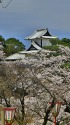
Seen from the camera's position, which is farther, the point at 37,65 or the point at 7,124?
the point at 37,65

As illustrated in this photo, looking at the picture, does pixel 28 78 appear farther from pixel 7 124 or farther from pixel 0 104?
pixel 7 124

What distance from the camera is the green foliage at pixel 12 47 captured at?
4275 centimetres

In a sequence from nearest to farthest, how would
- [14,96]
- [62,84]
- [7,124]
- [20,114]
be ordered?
[7,124] < [62,84] < [20,114] < [14,96]

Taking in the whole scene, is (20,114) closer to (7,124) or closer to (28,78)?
(28,78)

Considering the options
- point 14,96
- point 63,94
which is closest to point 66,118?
point 63,94

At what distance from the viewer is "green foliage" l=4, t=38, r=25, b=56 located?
140 ft

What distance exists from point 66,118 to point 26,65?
9.59 feet

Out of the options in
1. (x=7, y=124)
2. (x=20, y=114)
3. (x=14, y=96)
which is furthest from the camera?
(x=14, y=96)

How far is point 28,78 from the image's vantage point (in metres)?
15.9

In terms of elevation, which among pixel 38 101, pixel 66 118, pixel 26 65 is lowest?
pixel 66 118


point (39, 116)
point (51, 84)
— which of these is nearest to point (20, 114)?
point (39, 116)

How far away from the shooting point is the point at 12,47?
144 feet

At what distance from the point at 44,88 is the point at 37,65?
99cm

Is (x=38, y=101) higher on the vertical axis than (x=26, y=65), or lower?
lower
